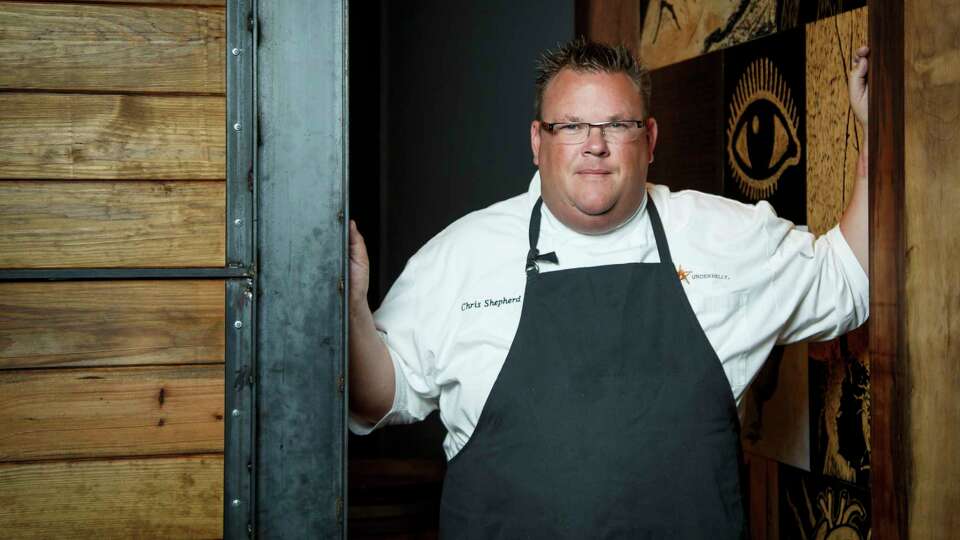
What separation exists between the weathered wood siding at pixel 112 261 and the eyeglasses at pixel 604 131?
0.72 m

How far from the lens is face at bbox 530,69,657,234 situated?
77.6 inches

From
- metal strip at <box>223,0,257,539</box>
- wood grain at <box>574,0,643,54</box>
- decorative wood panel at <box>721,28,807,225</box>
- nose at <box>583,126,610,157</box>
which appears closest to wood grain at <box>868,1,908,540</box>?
nose at <box>583,126,610,157</box>

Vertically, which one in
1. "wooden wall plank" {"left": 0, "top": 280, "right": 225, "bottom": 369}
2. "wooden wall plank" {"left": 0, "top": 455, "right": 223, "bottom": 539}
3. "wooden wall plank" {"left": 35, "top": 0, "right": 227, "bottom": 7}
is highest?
"wooden wall plank" {"left": 35, "top": 0, "right": 227, "bottom": 7}

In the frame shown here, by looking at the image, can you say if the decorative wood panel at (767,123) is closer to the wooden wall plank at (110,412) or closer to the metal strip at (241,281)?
the metal strip at (241,281)

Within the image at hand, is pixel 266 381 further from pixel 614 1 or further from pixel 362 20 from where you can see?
pixel 362 20

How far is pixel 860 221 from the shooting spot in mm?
2031

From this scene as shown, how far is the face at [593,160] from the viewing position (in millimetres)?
1972

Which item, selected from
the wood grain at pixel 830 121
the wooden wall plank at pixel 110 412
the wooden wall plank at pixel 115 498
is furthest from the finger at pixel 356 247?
the wood grain at pixel 830 121

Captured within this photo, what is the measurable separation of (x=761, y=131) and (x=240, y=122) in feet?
5.27

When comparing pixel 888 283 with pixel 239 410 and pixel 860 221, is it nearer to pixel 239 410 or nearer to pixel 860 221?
pixel 860 221

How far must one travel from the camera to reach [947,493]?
162 cm

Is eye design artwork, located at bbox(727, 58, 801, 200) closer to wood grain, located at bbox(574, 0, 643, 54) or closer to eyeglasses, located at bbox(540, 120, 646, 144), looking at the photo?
wood grain, located at bbox(574, 0, 643, 54)

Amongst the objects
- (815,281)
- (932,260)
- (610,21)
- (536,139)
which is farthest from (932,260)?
(610,21)

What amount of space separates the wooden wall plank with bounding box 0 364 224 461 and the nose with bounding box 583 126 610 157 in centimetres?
85
